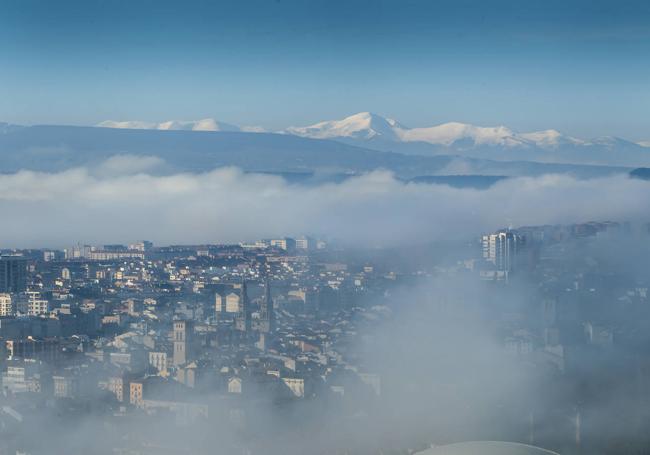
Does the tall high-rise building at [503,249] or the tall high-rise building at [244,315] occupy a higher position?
the tall high-rise building at [503,249]

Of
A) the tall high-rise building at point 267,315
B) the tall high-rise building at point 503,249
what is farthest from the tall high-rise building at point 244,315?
the tall high-rise building at point 503,249

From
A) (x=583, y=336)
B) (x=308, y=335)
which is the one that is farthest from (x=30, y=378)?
(x=583, y=336)

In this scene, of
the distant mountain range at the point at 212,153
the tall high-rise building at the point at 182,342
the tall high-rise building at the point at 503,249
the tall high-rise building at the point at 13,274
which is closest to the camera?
the tall high-rise building at the point at 182,342

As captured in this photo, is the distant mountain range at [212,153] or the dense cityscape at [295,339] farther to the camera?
the distant mountain range at [212,153]

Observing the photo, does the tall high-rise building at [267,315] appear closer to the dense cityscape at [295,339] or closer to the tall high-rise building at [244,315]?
the dense cityscape at [295,339]

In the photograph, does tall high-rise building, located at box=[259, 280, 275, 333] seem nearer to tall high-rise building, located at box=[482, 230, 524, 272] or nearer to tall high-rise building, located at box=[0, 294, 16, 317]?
tall high-rise building, located at box=[0, 294, 16, 317]

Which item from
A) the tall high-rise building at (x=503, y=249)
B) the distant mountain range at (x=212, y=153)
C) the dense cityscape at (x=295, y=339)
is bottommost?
the dense cityscape at (x=295, y=339)

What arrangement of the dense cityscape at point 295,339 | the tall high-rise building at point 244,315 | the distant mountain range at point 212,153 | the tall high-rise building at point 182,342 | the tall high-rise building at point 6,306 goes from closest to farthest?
the dense cityscape at point 295,339 → the tall high-rise building at point 182,342 → the tall high-rise building at point 244,315 → the tall high-rise building at point 6,306 → the distant mountain range at point 212,153

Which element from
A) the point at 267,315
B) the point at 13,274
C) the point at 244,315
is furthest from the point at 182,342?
the point at 13,274
